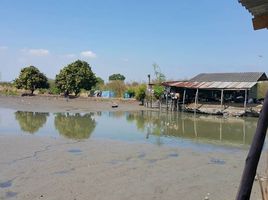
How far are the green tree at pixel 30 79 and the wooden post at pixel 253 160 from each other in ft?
183

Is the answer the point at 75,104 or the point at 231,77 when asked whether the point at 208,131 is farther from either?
the point at 75,104

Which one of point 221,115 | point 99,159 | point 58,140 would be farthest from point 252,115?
point 99,159

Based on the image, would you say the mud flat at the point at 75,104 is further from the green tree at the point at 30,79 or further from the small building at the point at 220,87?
the green tree at the point at 30,79

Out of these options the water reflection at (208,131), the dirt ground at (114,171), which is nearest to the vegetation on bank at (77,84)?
the water reflection at (208,131)

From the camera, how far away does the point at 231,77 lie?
38344 millimetres

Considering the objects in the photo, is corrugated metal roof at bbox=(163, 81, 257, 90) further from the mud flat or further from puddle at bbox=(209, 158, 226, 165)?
puddle at bbox=(209, 158, 226, 165)

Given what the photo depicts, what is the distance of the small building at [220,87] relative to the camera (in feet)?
117

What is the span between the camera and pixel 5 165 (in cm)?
1190

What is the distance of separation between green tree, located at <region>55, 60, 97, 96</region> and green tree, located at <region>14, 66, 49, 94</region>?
5982 millimetres

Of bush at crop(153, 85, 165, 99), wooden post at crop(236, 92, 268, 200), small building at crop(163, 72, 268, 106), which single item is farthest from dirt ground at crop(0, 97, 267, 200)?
bush at crop(153, 85, 165, 99)

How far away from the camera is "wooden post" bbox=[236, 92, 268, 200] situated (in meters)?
2.04

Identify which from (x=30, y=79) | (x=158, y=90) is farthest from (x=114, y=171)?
(x=30, y=79)

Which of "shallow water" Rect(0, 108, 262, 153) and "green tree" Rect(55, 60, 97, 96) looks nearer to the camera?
"shallow water" Rect(0, 108, 262, 153)

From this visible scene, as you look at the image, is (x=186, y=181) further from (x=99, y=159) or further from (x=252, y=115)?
(x=252, y=115)
